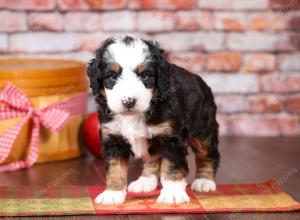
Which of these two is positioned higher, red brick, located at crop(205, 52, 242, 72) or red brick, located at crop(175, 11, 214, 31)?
red brick, located at crop(175, 11, 214, 31)

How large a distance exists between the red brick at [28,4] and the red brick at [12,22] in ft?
0.14

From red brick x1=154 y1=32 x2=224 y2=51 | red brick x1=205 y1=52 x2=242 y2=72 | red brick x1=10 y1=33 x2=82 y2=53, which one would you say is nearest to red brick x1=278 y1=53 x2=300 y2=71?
red brick x1=205 y1=52 x2=242 y2=72

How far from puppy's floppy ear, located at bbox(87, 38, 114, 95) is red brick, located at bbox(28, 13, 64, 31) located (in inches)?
66.1

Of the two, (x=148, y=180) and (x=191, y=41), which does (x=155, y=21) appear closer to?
(x=191, y=41)

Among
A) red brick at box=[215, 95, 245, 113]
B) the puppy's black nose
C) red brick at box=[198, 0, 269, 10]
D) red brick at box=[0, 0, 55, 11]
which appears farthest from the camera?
red brick at box=[215, 95, 245, 113]

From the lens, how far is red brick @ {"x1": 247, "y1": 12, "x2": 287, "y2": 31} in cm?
425

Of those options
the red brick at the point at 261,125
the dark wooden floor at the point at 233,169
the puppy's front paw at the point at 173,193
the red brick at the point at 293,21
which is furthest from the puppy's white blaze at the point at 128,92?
the red brick at the point at 293,21

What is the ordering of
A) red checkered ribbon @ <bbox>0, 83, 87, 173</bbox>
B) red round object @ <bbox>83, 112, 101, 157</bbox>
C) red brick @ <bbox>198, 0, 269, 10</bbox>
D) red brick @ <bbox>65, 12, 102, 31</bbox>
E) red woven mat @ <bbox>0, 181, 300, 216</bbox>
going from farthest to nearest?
red brick @ <bbox>198, 0, 269, 10</bbox> < red brick @ <bbox>65, 12, 102, 31</bbox> < red round object @ <bbox>83, 112, 101, 157</bbox> < red checkered ribbon @ <bbox>0, 83, 87, 173</bbox> < red woven mat @ <bbox>0, 181, 300, 216</bbox>

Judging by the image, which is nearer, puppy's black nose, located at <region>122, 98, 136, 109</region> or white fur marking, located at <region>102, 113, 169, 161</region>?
puppy's black nose, located at <region>122, 98, 136, 109</region>

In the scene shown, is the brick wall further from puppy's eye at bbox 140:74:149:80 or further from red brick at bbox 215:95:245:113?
puppy's eye at bbox 140:74:149:80

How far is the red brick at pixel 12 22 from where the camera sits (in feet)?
13.1

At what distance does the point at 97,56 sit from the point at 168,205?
63 cm

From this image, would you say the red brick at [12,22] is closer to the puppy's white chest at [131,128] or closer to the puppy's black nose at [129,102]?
the puppy's white chest at [131,128]

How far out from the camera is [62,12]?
407 cm
